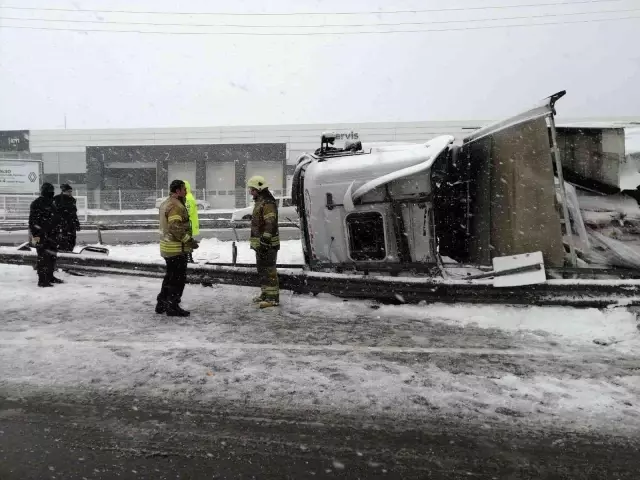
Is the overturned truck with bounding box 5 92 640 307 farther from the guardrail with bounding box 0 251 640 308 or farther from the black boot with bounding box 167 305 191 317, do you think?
the black boot with bounding box 167 305 191 317

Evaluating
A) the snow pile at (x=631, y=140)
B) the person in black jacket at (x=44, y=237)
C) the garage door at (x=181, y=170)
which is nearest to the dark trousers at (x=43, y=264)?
the person in black jacket at (x=44, y=237)

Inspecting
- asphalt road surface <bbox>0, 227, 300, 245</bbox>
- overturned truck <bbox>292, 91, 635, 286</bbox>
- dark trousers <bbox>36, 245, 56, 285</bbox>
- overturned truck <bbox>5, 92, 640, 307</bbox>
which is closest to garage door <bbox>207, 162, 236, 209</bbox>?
asphalt road surface <bbox>0, 227, 300, 245</bbox>

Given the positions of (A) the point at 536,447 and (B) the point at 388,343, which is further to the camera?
(B) the point at 388,343

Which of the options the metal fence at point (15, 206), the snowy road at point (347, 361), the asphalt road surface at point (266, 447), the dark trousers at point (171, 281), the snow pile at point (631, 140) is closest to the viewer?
the asphalt road surface at point (266, 447)

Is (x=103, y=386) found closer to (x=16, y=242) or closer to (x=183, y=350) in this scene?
(x=183, y=350)

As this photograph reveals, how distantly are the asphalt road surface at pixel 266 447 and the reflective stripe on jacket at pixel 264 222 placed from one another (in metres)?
3.19

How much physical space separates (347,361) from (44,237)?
18.4 feet

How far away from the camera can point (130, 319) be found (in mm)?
5621

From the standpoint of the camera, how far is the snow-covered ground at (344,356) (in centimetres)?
349

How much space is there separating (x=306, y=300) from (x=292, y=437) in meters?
3.76

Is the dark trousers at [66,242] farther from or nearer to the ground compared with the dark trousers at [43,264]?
farther from the ground

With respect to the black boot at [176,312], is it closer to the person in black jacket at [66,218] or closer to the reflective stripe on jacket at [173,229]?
the reflective stripe on jacket at [173,229]

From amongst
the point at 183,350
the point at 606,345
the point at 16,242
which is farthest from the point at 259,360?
the point at 16,242

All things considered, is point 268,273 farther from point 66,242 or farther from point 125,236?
point 125,236
